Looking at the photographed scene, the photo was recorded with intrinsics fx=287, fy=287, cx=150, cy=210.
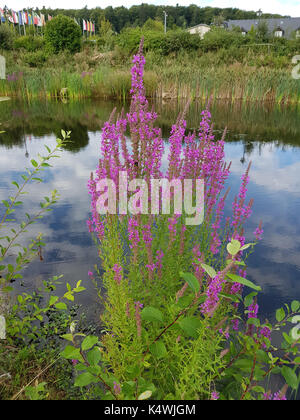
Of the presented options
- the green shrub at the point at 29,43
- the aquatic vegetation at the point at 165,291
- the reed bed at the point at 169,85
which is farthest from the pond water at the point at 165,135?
the green shrub at the point at 29,43

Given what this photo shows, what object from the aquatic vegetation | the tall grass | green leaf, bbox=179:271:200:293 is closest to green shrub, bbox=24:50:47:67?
the tall grass

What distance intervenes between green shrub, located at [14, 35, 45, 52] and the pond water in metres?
32.6

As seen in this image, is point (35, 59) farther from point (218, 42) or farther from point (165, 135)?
point (165, 135)

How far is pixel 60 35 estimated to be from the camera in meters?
43.7

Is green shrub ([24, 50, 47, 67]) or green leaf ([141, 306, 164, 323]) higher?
green shrub ([24, 50, 47, 67])

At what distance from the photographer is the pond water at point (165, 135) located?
15.2ft

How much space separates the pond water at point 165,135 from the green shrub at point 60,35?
30.0 meters

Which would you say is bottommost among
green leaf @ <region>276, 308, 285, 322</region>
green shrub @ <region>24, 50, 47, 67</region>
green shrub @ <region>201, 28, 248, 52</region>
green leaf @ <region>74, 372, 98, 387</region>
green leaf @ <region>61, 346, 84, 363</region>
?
green leaf @ <region>276, 308, 285, 322</region>

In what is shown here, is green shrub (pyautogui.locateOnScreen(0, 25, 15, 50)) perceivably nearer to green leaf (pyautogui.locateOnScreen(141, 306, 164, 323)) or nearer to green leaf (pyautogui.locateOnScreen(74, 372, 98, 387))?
green leaf (pyautogui.locateOnScreen(141, 306, 164, 323))

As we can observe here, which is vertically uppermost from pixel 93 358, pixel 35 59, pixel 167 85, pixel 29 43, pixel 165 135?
pixel 29 43

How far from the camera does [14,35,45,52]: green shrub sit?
148 ft

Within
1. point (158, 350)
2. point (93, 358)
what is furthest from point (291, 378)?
point (93, 358)

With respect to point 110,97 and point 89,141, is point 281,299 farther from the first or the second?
point 110,97

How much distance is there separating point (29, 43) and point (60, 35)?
5981 millimetres
